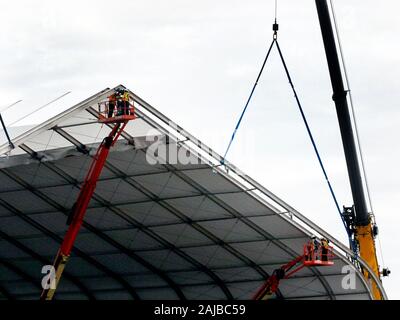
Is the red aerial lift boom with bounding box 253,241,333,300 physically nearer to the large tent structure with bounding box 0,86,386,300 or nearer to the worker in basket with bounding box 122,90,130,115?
the large tent structure with bounding box 0,86,386,300

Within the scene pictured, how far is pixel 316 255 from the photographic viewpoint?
134 ft

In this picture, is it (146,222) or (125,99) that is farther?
(146,222)

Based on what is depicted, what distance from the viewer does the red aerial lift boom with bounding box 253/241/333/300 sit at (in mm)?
40438

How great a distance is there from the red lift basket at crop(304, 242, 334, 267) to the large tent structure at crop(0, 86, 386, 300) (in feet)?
2.87

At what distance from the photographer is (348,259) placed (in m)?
43.1

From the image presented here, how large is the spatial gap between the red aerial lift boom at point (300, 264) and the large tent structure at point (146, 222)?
2.66ft

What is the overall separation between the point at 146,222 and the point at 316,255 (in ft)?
32.6

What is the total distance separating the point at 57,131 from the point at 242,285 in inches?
680

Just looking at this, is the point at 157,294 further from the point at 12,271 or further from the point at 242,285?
the point at 12,271

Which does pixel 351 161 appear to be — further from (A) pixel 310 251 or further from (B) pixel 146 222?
(B) pixel 146 222

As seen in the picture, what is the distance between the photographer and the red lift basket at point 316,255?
132ft

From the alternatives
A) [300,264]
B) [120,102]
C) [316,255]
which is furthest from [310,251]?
[120,102]

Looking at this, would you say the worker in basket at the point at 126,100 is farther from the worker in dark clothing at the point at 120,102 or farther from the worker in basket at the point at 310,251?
the worker in basket at the point at 310,251
